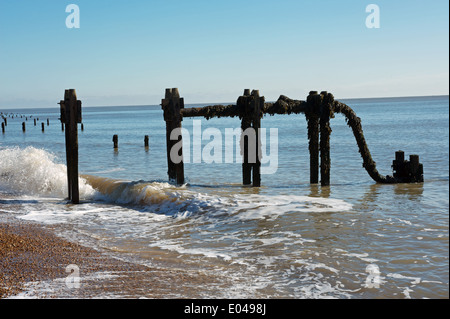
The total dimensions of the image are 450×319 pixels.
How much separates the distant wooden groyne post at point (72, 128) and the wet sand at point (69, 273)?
3.98 m

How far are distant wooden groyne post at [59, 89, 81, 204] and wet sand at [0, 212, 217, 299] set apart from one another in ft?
13.1

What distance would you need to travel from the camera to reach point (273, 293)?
19.5ft

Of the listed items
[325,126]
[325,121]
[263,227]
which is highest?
[325,121]

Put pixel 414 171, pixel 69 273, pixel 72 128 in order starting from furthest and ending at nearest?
pixel 414 171 < pixel 72 128 < pixel 69 273

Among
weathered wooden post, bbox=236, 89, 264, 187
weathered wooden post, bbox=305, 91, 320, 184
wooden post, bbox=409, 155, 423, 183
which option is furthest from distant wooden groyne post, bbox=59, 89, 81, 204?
wooden post, bbox=409, 155, 423, 183

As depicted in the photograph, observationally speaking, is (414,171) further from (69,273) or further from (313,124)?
(69,273)

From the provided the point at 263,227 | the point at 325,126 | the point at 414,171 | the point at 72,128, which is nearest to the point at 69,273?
the point at 263,227

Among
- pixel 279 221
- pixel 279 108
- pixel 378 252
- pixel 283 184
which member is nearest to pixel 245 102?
pixel 279 108

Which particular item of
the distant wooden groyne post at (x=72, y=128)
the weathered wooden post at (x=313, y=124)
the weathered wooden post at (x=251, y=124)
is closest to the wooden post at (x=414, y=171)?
the weathered wooden post at (x=313, y=124)

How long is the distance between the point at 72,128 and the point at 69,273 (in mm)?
6272

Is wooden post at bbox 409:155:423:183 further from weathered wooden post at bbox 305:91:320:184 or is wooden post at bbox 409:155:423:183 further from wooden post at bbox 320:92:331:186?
weathered wooden post at bbox 305:91:320:184

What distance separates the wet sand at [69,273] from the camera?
5867 mm

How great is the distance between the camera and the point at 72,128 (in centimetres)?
1218
